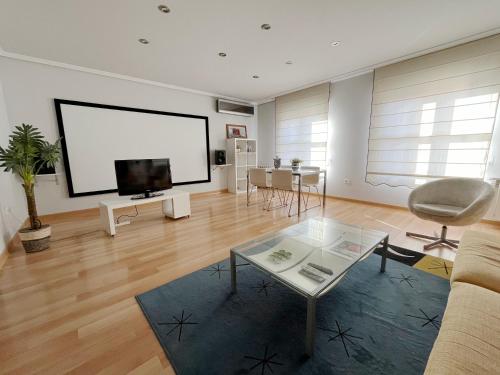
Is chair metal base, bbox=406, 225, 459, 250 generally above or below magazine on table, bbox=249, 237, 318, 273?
below

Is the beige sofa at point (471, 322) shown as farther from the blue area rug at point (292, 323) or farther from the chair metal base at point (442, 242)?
the chair metal base at point (442, 242)

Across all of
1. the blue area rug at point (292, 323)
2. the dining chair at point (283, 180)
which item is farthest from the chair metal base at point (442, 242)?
the dining chair at point (283, 180)

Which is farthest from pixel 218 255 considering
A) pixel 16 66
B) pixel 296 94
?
pixel 296 94

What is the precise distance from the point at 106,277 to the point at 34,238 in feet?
3.96

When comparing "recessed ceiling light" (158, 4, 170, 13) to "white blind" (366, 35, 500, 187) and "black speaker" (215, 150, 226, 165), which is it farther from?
"white blind" (366, 35, 500, 187)

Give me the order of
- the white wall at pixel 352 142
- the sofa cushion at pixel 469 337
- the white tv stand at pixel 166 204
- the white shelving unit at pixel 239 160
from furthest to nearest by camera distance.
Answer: the white shelving unit at pixel 239 160
the white wall at pixel 352 142
the white tv stand at pixel 166 204
the sofa cushion at pixel 469 337

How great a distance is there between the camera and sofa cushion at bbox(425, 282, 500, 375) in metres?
0.65

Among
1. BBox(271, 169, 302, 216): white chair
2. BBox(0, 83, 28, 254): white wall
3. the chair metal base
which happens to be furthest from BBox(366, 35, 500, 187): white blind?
BBox(0, 83, 28, 254): white wall

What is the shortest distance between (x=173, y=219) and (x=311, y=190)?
3413mm

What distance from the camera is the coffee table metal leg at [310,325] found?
1064 mm

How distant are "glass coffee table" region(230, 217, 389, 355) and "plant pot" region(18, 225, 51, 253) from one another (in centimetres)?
233

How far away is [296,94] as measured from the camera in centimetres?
502

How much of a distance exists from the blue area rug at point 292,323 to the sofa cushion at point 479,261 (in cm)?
40

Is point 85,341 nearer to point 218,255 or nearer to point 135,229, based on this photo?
point 218,255
